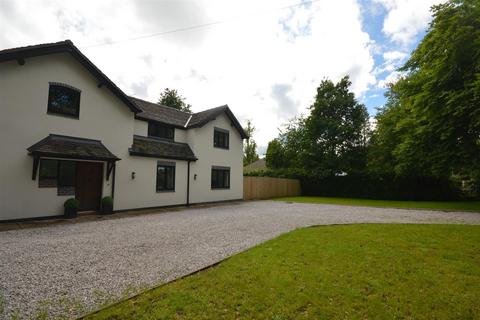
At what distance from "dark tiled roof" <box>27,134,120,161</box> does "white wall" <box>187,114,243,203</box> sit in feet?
19.3

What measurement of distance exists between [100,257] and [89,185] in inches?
285

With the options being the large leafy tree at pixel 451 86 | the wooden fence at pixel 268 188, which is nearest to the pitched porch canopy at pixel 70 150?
the wooden fence at pixel 268 188

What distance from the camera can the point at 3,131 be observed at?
8797 mm

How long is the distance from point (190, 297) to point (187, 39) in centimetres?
1142

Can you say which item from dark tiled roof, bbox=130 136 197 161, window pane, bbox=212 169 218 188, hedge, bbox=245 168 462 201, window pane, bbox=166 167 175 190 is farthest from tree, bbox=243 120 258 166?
window pane, bbox=166 167 175 190

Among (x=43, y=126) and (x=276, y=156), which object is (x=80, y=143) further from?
(x=276, y=156)

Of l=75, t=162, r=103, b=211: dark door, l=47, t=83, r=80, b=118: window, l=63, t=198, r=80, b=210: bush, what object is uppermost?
l=47, t=83, r=80, b=118: window

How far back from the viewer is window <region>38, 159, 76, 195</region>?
31.8 ft

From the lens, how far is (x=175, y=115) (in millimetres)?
17297

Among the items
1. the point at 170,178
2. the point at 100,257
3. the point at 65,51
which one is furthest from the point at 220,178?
the point at 100,257

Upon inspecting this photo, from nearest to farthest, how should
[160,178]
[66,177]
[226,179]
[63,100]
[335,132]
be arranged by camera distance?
[66,177], [63,100], [160,178], [226,179], [335,132]

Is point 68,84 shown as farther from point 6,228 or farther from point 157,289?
point 157,289

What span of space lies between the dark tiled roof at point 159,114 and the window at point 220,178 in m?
4.29

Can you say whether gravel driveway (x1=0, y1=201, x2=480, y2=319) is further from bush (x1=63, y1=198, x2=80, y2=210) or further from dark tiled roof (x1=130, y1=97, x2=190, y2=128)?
dark tiled roof (x1=130, y1=97, x2=190, y2=128)
